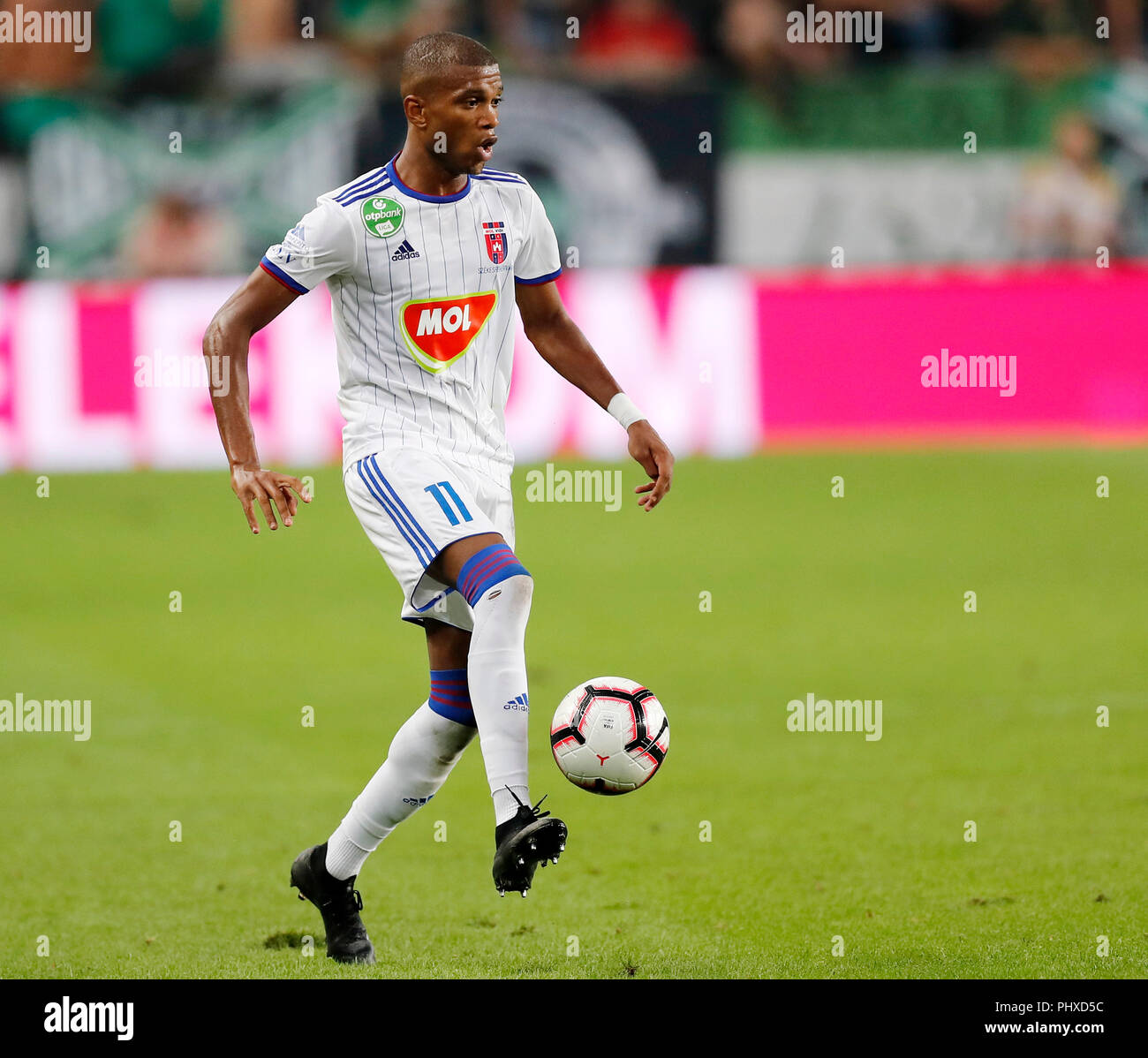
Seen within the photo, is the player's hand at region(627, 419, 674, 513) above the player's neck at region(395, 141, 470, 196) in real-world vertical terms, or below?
below

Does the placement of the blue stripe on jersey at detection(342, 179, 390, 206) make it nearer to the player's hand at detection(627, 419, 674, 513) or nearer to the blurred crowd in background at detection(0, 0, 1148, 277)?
the player's hand at detection(627, 419, 674, 513)

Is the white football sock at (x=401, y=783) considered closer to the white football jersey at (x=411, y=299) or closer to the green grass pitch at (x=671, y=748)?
the green grass pitch at (x=671, y=748)

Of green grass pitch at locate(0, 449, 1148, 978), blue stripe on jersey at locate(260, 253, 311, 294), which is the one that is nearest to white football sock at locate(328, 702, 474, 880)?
green grass pitch at locate(0, 449, 1148, 978)

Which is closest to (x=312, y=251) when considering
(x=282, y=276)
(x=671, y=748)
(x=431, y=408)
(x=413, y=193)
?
(x=282, y=276)

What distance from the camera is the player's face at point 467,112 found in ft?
16.6

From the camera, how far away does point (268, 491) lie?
4.81 m

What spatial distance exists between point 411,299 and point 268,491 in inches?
30.1

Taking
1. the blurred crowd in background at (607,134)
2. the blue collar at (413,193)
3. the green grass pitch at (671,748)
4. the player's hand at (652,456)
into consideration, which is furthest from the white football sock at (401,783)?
the blurred crowd in background at (607,134)

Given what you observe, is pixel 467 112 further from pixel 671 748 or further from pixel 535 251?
pixel 671 748

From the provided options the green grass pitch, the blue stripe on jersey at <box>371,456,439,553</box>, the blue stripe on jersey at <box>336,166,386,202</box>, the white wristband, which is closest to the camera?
the blue stripe on jersey at <box>371,456,439,553</box>

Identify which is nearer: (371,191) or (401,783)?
(371,191)

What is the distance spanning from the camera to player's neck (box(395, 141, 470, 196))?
5.23 meters

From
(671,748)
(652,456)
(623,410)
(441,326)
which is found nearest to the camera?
(441,326)

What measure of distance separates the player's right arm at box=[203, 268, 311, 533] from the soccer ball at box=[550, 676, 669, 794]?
3.24ft
